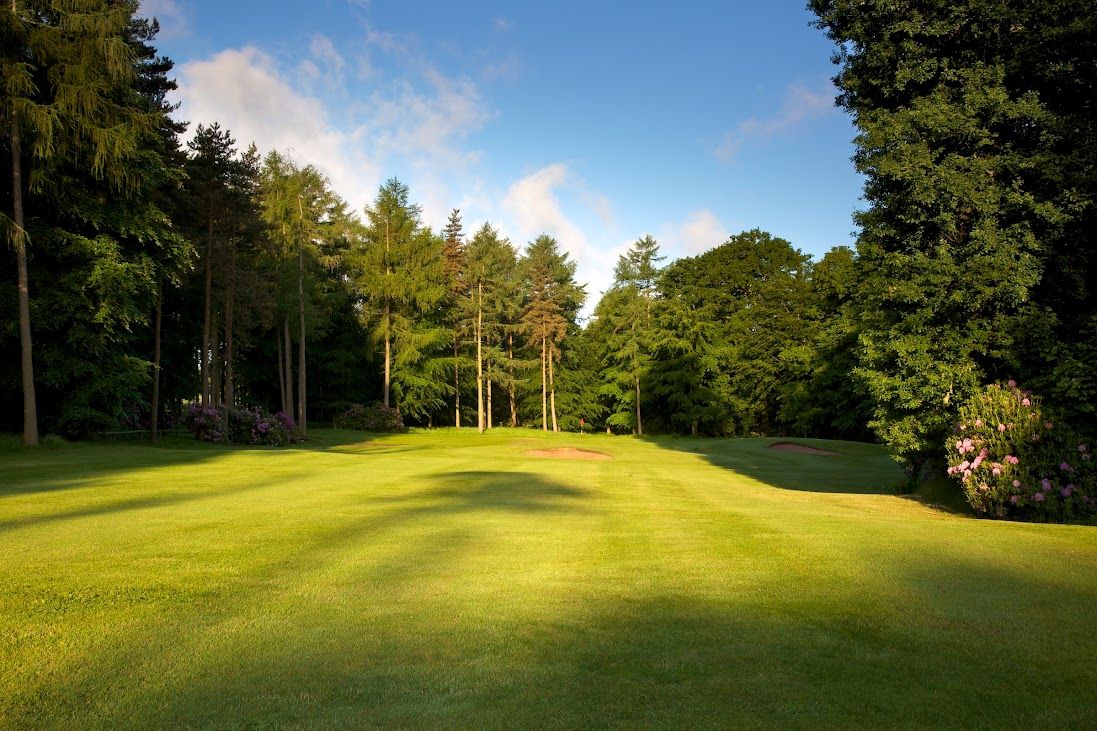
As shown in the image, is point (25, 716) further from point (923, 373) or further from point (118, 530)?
point (923, 373)

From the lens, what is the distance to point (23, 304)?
62.8 ft

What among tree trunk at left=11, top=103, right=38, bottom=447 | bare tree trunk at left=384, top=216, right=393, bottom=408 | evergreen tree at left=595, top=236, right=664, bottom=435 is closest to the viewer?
tree trunk at left=11, top=103, right=38, bottom=447

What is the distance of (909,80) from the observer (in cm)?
1402

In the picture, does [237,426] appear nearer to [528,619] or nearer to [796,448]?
[796,448]

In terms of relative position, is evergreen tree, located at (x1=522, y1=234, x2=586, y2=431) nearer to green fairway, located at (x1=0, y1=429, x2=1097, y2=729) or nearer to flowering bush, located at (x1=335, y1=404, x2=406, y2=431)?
flowering bush, located at (x1=335, y1=404, x2=406, y2=431)

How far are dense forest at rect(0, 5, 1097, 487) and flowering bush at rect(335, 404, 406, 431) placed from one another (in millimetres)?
2281

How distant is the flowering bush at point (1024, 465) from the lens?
11.0 m

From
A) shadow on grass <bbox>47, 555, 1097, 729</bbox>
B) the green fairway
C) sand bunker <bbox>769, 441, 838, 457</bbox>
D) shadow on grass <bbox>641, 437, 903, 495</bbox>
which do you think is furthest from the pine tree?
sand bunker <bbox>769, 441, 838, 457</bbox>

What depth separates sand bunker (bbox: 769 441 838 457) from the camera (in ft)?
101

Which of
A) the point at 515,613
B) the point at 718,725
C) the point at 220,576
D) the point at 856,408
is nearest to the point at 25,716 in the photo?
the point at 220,576

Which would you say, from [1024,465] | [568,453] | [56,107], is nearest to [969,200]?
[1024,465]

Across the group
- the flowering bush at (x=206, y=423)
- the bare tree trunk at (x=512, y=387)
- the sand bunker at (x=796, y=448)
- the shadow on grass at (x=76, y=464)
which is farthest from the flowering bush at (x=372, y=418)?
the sand bunker at (x=796, y=448)

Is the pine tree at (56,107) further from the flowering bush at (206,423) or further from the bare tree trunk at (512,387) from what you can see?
the bare tree trunk at (512,387)

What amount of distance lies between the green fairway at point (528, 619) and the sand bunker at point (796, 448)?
22.7m
